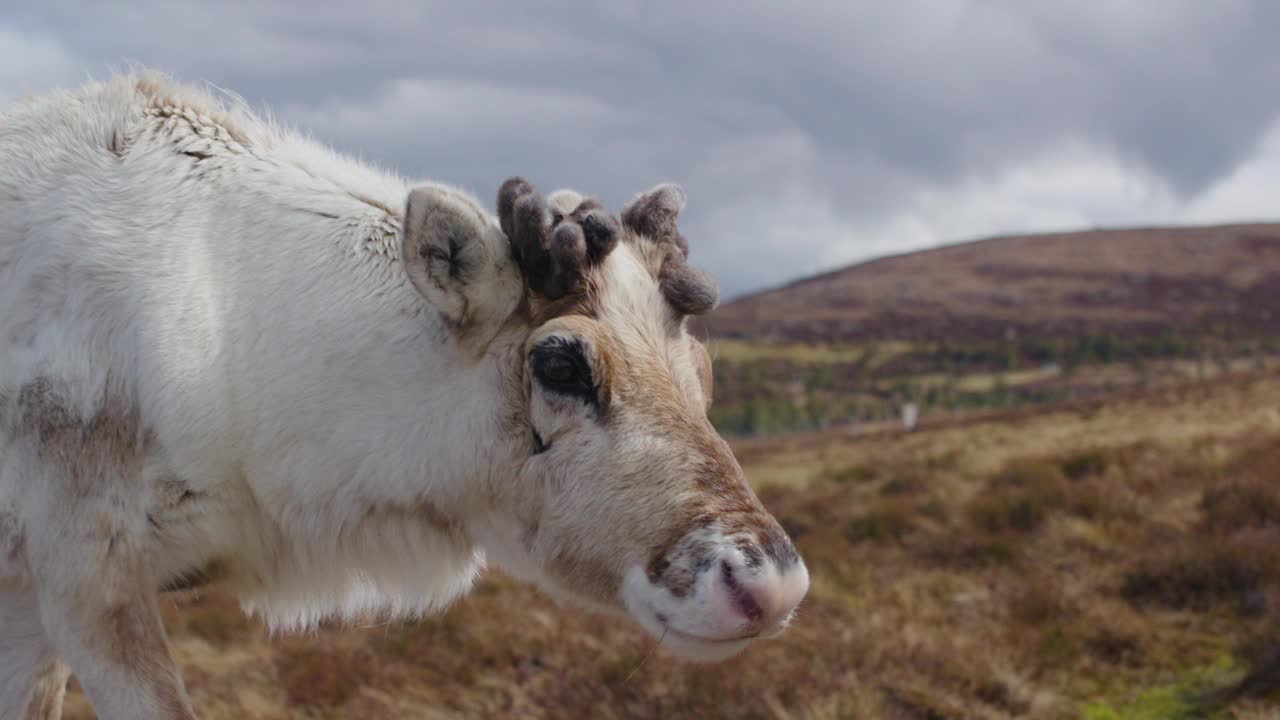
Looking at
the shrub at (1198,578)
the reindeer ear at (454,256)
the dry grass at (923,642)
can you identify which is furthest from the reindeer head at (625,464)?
the shrub at (1198,578)

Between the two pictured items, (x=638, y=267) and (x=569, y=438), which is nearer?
(x=569, y=438)

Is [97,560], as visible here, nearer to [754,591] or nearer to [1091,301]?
[754,591]

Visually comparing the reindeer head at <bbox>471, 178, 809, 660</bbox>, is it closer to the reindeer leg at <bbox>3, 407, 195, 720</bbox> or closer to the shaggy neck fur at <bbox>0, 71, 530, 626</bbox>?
the shaggy neck fur at <bbox>0, 71, 530, 626</bbox>

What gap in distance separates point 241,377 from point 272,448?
0.30 meters

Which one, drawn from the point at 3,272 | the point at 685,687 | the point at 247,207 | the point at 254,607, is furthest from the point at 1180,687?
the point at 3,272

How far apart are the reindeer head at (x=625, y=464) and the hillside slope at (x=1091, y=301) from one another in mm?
147933

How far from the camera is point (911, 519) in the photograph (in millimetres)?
16562

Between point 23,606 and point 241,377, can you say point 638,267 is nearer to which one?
point 241,377

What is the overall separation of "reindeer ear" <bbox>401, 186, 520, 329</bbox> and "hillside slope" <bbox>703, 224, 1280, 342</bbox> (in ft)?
486

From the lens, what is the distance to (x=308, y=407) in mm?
3977

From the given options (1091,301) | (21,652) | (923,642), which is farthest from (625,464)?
(1091,301)

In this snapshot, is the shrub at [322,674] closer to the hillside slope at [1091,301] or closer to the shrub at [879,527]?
the shrub at [879,527]

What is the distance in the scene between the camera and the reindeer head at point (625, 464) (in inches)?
134

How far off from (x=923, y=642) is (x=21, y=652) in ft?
23.2
